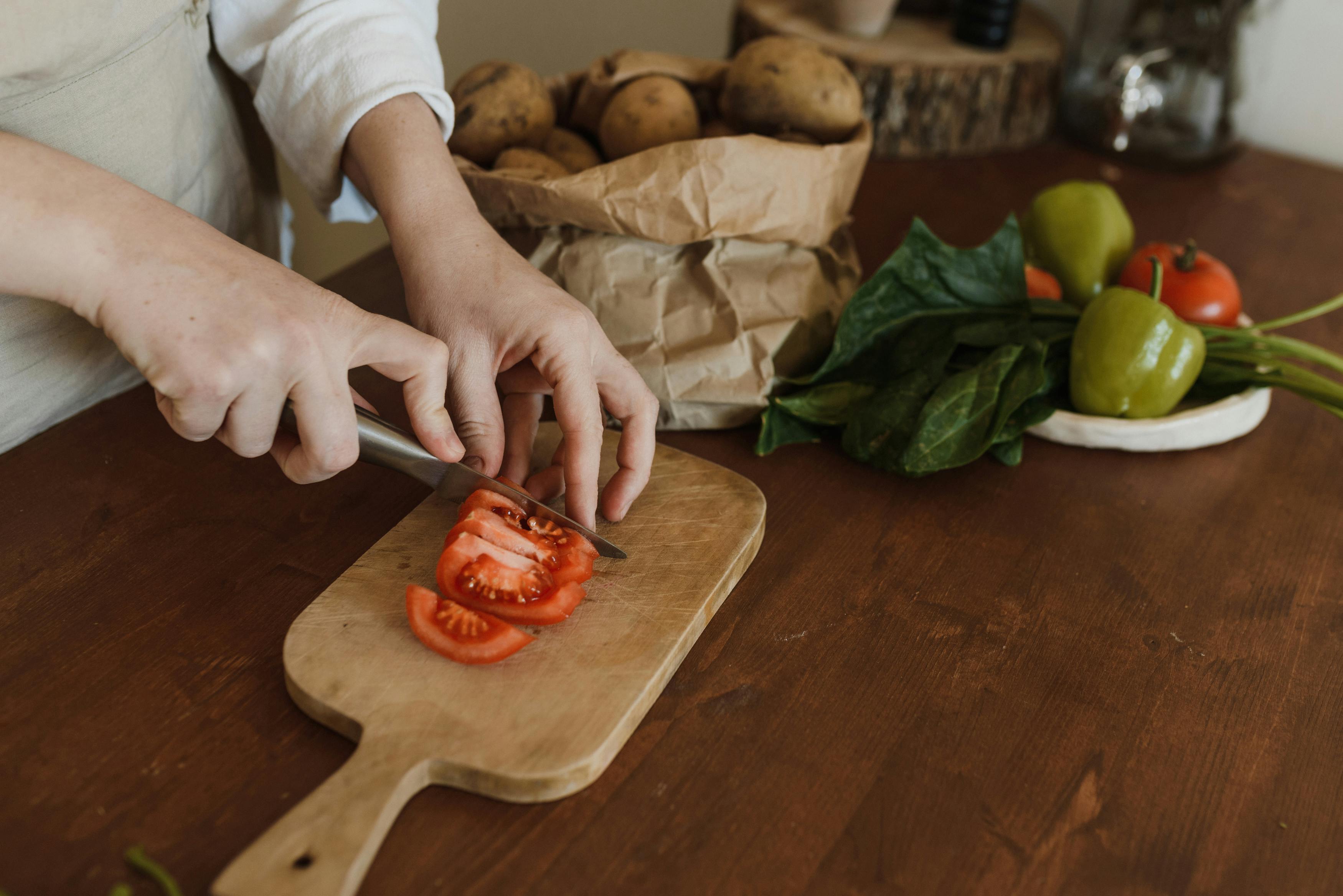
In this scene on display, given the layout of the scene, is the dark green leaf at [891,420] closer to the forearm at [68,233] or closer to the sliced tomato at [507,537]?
the sliced tomato at [507,537]

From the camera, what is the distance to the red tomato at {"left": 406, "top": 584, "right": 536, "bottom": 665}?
667mm

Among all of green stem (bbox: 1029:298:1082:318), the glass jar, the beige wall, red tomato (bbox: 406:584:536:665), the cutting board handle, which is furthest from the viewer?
the beige wall

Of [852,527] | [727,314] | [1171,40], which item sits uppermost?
[1171,40]

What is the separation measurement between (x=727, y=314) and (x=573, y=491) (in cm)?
26

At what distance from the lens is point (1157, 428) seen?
93cm

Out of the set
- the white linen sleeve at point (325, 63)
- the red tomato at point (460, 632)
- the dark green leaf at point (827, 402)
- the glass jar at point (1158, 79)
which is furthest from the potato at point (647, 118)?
the glass jar at point (1158, 79)

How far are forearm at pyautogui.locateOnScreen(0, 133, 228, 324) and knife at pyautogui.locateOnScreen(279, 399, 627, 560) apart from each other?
0.14 metres

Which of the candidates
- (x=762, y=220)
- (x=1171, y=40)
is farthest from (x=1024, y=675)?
(x=1171, y=40)

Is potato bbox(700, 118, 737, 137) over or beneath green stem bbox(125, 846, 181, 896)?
over

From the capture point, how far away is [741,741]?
0.65m

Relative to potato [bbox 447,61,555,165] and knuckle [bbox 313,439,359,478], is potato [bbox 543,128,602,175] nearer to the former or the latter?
potato [bbox 447,61,555,165]

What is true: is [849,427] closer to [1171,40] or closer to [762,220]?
[762,220]

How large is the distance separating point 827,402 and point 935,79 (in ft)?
2.63

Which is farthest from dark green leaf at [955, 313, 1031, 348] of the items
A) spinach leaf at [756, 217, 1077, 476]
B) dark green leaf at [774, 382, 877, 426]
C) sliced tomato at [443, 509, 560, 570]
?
sliced tomato at [443, 509, 560, 570]
